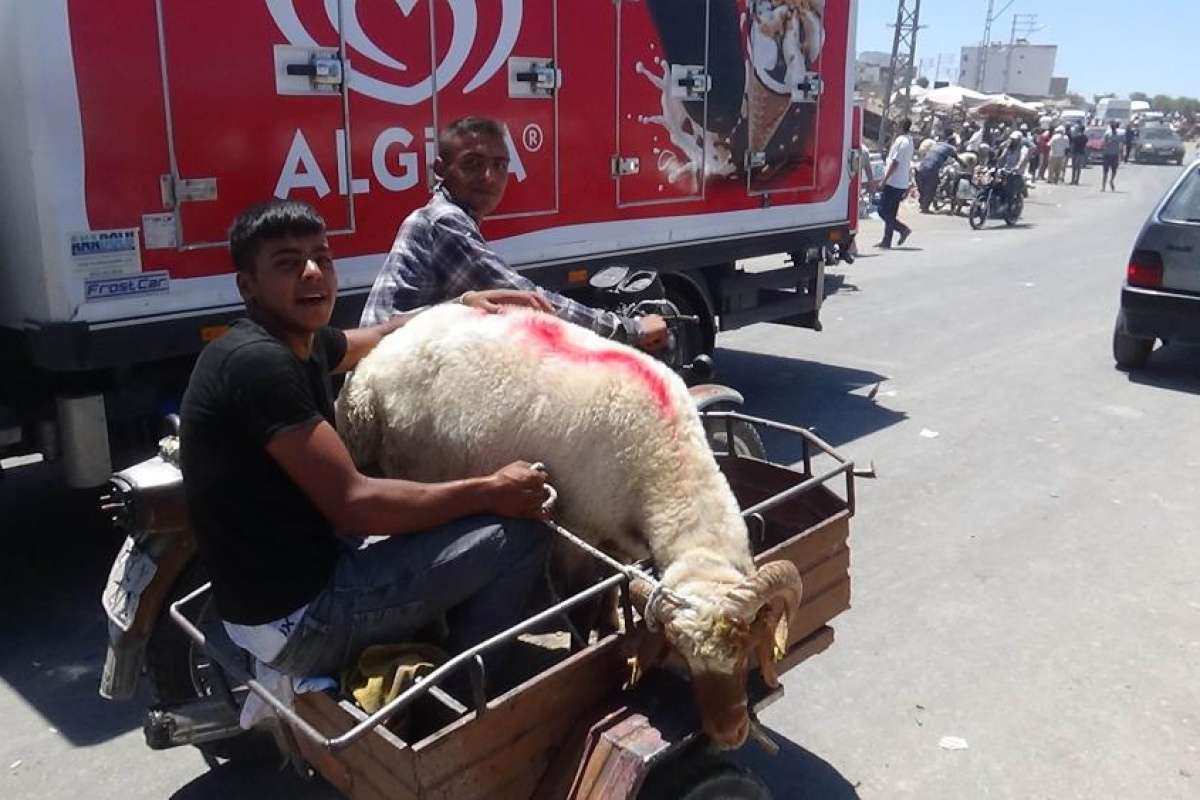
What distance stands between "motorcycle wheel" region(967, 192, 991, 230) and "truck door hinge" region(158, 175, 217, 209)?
17975 mm

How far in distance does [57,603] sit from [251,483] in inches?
118

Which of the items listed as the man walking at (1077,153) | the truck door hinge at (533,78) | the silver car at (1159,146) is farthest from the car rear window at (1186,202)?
the silver car at (1159,146)

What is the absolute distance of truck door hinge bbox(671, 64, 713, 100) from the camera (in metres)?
6.95

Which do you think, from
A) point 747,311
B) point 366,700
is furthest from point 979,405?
point 366,700

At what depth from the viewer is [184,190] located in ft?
15.0

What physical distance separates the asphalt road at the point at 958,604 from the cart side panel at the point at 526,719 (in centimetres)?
126

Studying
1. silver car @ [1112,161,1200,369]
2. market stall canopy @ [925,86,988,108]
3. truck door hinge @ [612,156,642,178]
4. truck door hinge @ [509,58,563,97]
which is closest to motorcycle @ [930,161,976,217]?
silver car @ [1112,161,1200,369]

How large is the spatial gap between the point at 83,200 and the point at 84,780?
2.20 m

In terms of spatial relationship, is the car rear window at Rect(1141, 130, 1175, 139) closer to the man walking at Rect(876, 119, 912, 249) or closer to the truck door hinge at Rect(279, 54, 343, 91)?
Answer: the man walking at Rect(876, 119, 912, 249)

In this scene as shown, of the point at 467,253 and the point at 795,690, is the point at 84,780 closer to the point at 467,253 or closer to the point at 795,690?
the point at 467,253

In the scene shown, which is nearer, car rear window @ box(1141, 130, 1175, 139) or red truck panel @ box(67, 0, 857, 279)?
red truck panel @ box(67, 0, 857, 279)

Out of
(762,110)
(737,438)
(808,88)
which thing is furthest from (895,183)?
(737,438)

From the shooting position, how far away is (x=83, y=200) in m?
4.26

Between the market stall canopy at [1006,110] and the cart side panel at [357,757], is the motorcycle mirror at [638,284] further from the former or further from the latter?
the market stall canopy at [1006,110]
